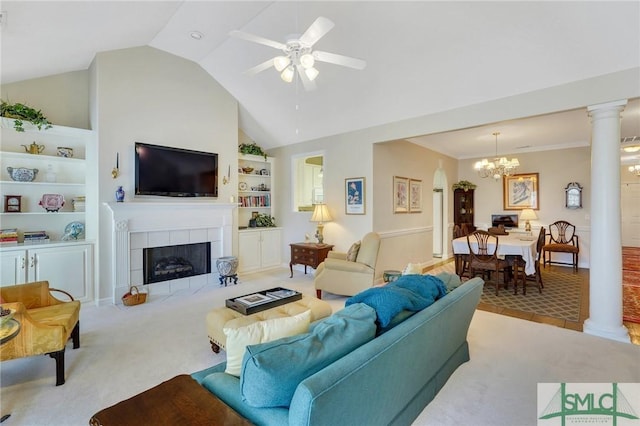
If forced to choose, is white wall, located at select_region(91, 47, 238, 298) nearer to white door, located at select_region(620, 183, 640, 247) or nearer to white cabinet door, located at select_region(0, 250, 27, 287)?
white cabinet door, located at select_region(0, 250, 27, 287)

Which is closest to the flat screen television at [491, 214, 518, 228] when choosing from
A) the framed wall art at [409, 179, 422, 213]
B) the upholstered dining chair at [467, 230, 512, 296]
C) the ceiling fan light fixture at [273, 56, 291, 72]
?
the framed wall art at [409, 179, 422, 213]

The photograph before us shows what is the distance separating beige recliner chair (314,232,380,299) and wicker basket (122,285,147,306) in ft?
8.18

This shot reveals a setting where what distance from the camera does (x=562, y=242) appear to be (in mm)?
6578

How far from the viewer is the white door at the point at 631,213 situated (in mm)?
8669

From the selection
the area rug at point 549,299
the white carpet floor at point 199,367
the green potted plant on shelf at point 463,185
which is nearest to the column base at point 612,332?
the white carpet floor at point 199,367

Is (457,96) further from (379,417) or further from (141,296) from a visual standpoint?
(141,296)

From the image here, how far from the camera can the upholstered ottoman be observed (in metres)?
2.52

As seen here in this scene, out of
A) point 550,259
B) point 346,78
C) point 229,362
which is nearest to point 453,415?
point 229,362

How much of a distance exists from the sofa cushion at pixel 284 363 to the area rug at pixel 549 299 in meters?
3.71

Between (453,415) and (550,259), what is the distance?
6.38 meters

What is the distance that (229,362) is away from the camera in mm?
1508

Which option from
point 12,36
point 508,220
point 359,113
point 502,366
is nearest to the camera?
point 502,366

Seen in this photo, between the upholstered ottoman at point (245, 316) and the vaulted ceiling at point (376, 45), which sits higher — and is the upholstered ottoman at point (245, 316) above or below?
below

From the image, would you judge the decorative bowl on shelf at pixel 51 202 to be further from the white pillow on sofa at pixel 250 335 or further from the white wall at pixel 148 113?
the white pillow on sofa at pixel 250 335
